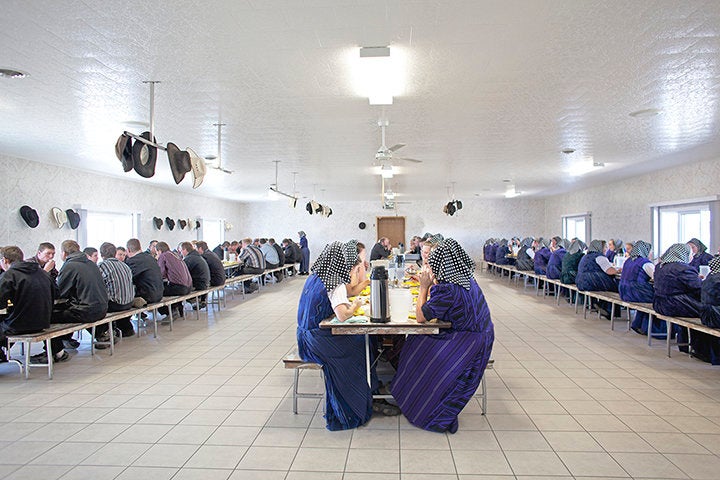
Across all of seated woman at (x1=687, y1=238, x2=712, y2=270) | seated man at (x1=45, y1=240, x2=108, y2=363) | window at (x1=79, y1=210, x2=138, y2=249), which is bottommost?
seated man at (x1=45, y1=240, x2=108, y2=363)

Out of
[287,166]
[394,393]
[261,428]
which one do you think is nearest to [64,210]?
[287,166]

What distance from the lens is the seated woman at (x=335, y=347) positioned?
339cm

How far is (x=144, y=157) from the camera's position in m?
4.57

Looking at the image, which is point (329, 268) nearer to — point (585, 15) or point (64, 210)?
point (585, 15)

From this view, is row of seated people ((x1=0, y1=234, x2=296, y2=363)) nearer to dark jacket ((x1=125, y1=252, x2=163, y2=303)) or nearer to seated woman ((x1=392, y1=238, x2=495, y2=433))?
dark jacket ((x1=125, y1=252, x2=163, y2=303))

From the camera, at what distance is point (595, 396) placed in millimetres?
4062

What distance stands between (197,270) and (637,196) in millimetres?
10390

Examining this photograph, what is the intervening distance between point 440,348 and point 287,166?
6737 millimetres

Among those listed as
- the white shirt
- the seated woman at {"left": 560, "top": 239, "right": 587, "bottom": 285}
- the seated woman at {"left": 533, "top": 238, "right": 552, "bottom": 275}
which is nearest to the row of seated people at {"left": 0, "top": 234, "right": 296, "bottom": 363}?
the white shirt

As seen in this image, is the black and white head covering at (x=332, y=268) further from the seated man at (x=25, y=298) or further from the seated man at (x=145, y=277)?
the seated man at (x=145, y=277)

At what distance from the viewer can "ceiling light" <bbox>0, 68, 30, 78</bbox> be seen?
3886 mm

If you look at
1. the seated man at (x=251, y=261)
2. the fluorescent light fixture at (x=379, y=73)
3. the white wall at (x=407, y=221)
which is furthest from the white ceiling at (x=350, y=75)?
the white wall at (x=407, y=221)

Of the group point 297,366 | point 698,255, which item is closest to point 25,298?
point 297,366

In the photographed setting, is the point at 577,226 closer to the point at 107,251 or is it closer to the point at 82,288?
the point at 107,251
